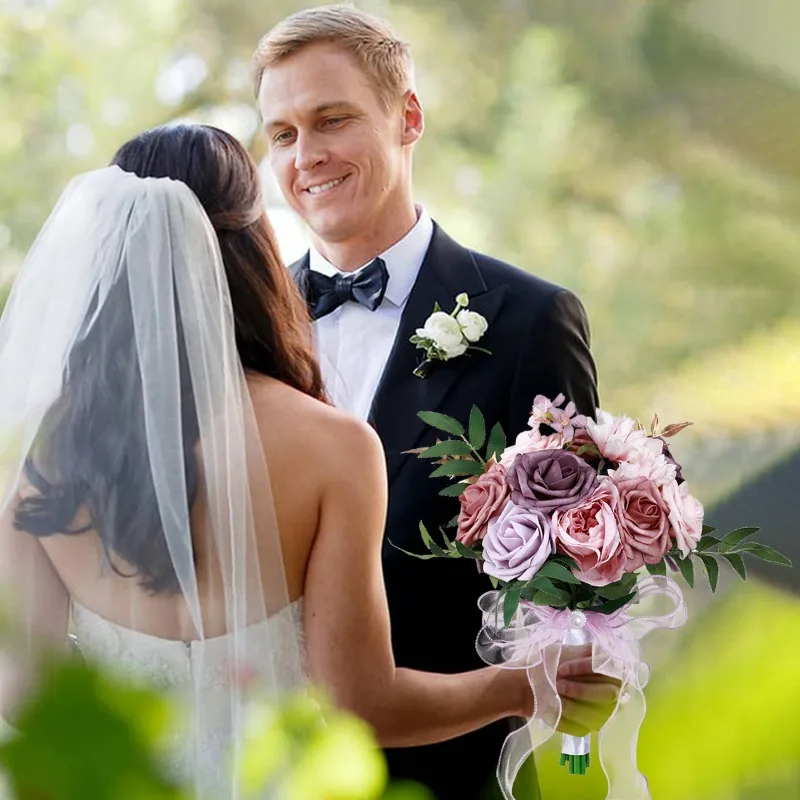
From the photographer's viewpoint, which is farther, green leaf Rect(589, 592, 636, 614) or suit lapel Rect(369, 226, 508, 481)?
suit lapel Rect(369, 226, 508, 481)

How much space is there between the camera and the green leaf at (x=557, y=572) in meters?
1.66

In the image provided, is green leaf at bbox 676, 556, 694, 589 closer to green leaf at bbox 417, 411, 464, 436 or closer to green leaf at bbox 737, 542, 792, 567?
green leaf at bbox 737, 542, 792, 567

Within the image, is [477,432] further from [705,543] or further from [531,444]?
[705,543]

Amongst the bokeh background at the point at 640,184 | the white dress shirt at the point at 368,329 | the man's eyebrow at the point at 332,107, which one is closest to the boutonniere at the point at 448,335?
the white dress shirt at the point at 368,329

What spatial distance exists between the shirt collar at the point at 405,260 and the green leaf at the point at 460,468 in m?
0.92

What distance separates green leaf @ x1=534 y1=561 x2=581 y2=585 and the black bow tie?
1.15 m

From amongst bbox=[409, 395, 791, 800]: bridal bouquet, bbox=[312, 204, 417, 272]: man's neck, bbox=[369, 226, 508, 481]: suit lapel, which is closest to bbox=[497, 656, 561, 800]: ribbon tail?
bbox=[409, 395, 791, 800]: bridal bouquet

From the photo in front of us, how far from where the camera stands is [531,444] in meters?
1.78

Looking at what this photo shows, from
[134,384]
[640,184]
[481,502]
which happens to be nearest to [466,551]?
[481,502]

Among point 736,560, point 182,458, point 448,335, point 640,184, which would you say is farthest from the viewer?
point 640,184

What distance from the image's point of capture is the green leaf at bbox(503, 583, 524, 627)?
1.69 m

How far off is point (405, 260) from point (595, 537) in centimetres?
128

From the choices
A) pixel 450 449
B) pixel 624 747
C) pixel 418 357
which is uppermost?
pixel 450 449

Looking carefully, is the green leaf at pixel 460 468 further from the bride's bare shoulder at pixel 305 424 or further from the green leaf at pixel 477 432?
the bride's bare shoulder at pixel 305 424
